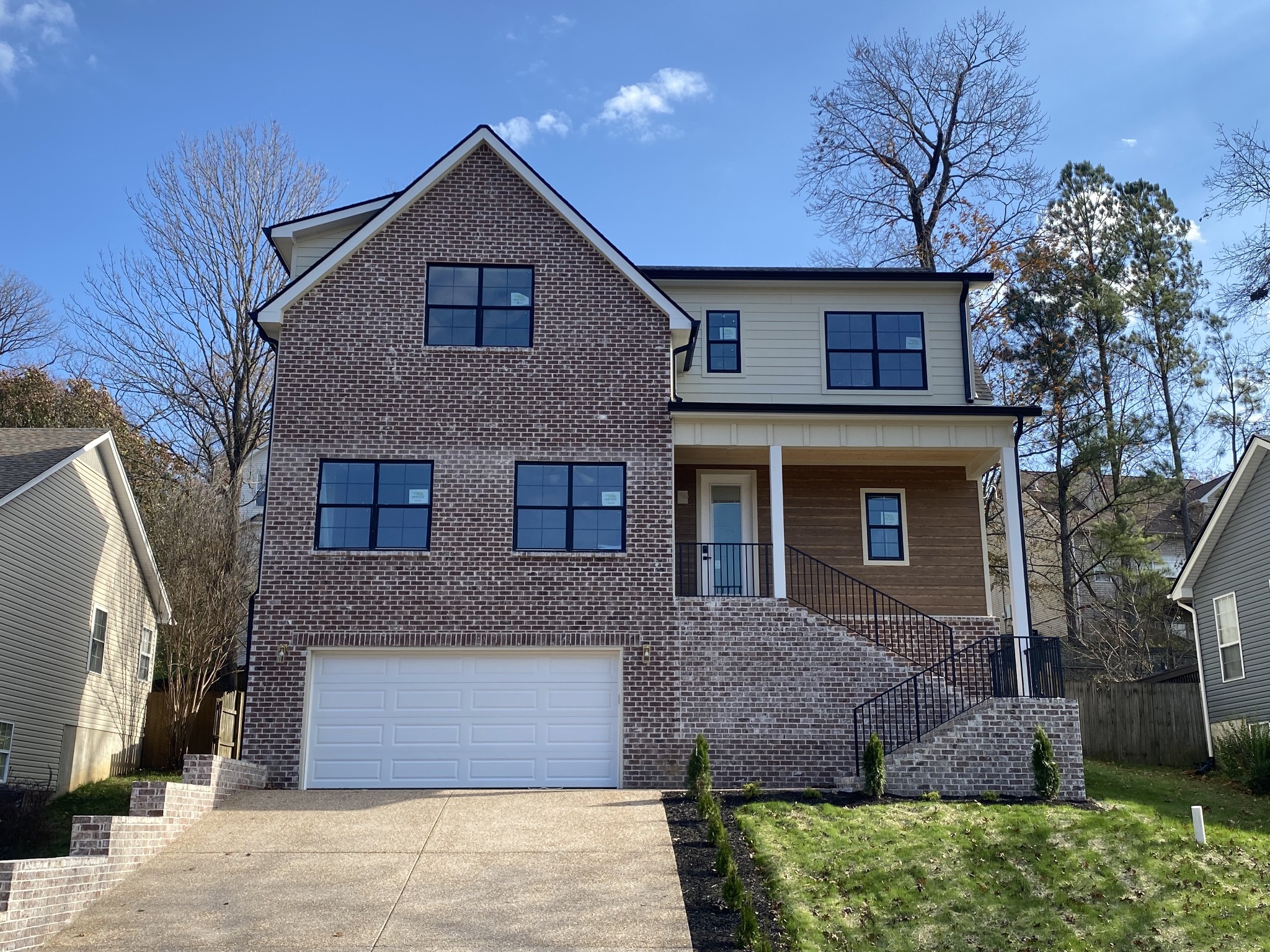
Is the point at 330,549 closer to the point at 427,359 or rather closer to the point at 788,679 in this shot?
the point at 427,359

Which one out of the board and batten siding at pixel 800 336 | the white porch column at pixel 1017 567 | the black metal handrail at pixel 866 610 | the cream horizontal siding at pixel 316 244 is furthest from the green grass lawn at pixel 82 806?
the white porch column at pixel 1017 567

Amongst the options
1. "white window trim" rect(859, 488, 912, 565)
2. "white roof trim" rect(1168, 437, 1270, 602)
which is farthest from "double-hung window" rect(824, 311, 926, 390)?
"white roof trim" rect(1168, 437, 1270, 602)

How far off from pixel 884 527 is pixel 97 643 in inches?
584

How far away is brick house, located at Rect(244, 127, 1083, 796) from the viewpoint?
1783cm

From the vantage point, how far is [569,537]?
18.7 metres

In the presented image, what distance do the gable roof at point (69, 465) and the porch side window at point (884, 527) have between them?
553 inches

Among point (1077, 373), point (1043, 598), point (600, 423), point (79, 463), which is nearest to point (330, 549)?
point (600, 423)

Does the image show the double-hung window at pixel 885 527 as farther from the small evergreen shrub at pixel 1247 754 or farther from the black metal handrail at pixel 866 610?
the small evergreen shrub at pixel 1247 754

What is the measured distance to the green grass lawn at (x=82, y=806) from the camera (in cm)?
1675

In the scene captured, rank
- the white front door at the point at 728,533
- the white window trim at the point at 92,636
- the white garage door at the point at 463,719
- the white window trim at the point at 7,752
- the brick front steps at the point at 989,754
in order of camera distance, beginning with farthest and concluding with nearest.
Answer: the white window trim at the point at 92,636 < the white front door at the point at 728,533 < the white window trim at the point at 7,752 < the white garage door at the point at 463,719 < the brick front steps at the point at 989,754

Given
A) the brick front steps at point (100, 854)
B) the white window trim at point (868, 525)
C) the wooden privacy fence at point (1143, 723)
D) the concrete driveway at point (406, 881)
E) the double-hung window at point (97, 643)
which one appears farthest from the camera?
the wooden privacy fence at point (1143, 723)

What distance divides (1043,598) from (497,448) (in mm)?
24232

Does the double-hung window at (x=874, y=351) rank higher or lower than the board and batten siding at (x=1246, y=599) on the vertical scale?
higher

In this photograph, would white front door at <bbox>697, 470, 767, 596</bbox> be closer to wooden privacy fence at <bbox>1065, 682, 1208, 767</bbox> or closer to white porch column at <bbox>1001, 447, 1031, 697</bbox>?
white porch column at <bbox>1001, 447, 1031, 697</bbox>
